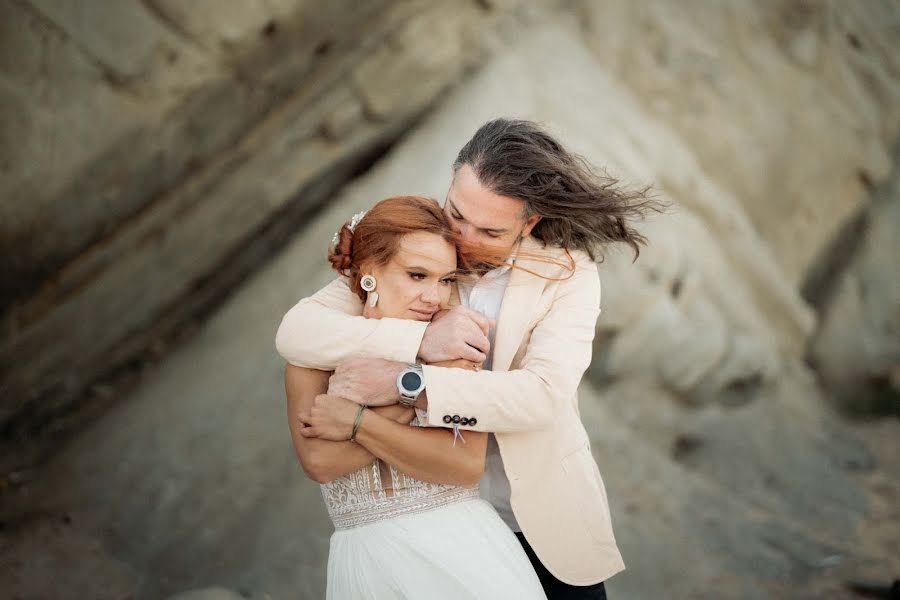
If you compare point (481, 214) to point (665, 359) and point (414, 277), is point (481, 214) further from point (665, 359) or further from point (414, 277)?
point (665, 359)

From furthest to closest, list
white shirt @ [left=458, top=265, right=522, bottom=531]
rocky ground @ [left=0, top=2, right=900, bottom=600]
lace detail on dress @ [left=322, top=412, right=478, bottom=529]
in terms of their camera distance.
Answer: rocky ground @ [left=0, top=2, right=900, bottom=600]
white shirt @ [left=458, top=265, right=522, bottom=531]
lace detail on dress @ [left=322, top=412, right=478, bottom=529]

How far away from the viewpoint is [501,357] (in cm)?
216

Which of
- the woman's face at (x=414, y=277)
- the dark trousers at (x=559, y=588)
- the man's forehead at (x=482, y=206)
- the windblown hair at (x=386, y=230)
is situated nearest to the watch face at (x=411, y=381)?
the woman's face at (x=414, y=277)

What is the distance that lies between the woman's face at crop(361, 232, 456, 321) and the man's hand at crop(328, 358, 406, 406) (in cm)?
19

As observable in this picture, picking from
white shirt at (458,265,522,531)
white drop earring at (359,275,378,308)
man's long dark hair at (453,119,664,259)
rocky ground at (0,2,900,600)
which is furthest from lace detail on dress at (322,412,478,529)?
rocky ground at (0,2,900,600)

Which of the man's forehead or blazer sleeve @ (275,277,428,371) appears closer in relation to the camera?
blazer sleeve @ (275,277,428,371)

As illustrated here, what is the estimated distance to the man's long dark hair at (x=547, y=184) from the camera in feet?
7.38

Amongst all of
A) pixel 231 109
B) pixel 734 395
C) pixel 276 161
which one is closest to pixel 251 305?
pixel 276 161

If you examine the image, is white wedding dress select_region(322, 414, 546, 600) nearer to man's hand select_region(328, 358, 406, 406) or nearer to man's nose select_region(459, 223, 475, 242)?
man's hand select_region(328, 358, 406, 406)

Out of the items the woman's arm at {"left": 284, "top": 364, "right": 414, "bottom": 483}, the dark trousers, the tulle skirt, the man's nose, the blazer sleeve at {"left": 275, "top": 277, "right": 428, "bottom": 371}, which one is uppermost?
the man's nose

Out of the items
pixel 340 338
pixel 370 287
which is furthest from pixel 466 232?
pixel 340 338

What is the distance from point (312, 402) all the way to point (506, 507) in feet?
2.08

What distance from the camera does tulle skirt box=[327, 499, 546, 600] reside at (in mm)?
1948

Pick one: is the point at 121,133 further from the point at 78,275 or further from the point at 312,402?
the point at 312,402
